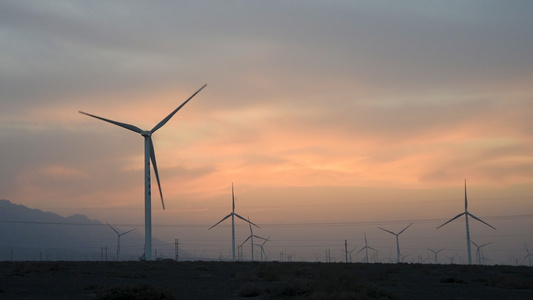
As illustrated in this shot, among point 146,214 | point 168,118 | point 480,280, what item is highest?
point 168,118

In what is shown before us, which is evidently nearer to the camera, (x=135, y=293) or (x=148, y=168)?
(x=135, y=293)

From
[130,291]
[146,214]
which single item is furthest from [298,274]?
[146,214]

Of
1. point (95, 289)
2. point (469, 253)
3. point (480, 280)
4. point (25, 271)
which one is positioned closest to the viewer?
point (95, 289)

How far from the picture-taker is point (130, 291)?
35562 mm

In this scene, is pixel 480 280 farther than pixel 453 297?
Yes

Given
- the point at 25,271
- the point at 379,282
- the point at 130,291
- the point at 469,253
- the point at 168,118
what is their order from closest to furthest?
the point at 130,291
the point at 379,282
the point at 25,271
the point at 168,118
the point at 469,253

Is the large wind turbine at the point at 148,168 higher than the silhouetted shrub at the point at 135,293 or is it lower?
higher

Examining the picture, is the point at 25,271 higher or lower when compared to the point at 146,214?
lower

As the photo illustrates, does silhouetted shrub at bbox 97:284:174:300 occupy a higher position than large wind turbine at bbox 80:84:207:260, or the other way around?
large wind turbine at bbox 80:84:207:260

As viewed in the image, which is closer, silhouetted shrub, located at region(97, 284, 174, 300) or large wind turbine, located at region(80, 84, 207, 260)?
silhouetted shrub, located at region(97, 284, 174, 300)

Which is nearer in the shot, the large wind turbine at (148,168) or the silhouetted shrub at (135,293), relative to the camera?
the silhouetted shrub at (135,293)

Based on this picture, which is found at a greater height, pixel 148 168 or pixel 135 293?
pixel 148 168

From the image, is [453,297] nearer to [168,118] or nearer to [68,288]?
[68,288]

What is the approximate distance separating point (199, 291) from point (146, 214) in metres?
48.1
